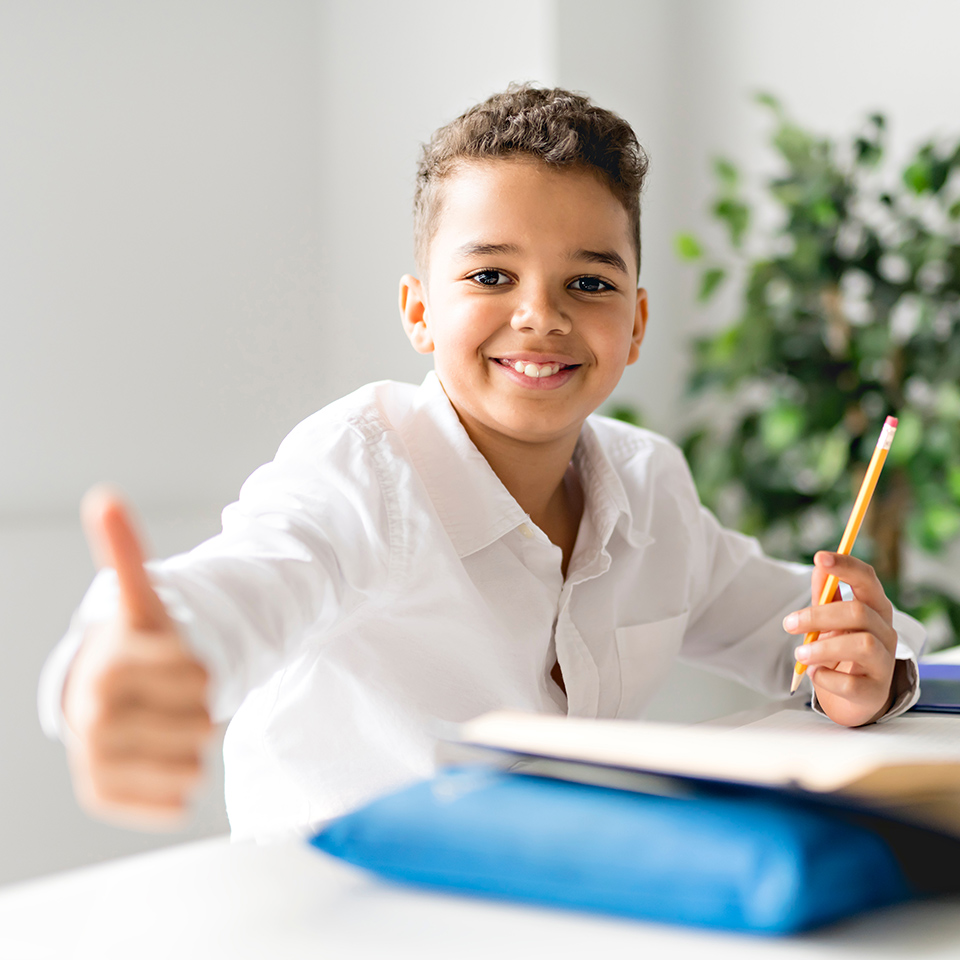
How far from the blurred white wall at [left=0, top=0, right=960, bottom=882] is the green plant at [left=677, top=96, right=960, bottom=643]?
1.28 feet

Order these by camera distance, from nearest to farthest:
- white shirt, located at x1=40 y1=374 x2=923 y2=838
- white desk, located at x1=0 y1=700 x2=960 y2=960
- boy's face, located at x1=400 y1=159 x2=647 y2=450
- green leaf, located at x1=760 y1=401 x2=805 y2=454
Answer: white desk, located at x1=0 y1=700 x2=960 y2=960 → white shirt, located at x1=40 y1=374 x2=923 y2=838 → boy's face, located at x1=400 y1=159 x2=647 y2=450 → green leaf, located at x1=760 y1=401 x2=805 y2=454

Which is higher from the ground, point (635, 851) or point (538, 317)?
point (538, 317)

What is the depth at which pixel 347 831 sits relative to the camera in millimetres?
481

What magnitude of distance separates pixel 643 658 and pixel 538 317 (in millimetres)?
358

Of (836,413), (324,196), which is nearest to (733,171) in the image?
(836,413)

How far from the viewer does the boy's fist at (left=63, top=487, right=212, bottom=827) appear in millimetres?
421

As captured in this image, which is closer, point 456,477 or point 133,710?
point 133,710

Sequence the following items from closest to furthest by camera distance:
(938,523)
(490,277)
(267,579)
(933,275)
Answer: (267,579) < (490,277) < (938,523) < (933,275)

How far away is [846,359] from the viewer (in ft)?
7.26

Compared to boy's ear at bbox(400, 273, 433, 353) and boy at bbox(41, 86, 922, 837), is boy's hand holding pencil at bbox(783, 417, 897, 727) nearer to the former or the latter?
A: boy at bbox(41, 86, 922, 837)

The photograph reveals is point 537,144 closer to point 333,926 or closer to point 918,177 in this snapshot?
point 333,926

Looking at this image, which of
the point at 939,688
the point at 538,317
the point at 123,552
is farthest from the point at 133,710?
the point at 939,688

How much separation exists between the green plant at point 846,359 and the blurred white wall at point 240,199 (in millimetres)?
391

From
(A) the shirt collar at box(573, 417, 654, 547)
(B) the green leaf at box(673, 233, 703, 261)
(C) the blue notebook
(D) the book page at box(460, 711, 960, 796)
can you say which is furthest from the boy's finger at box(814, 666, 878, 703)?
(B) the green leaf at box(673, 233, 703, 261)
